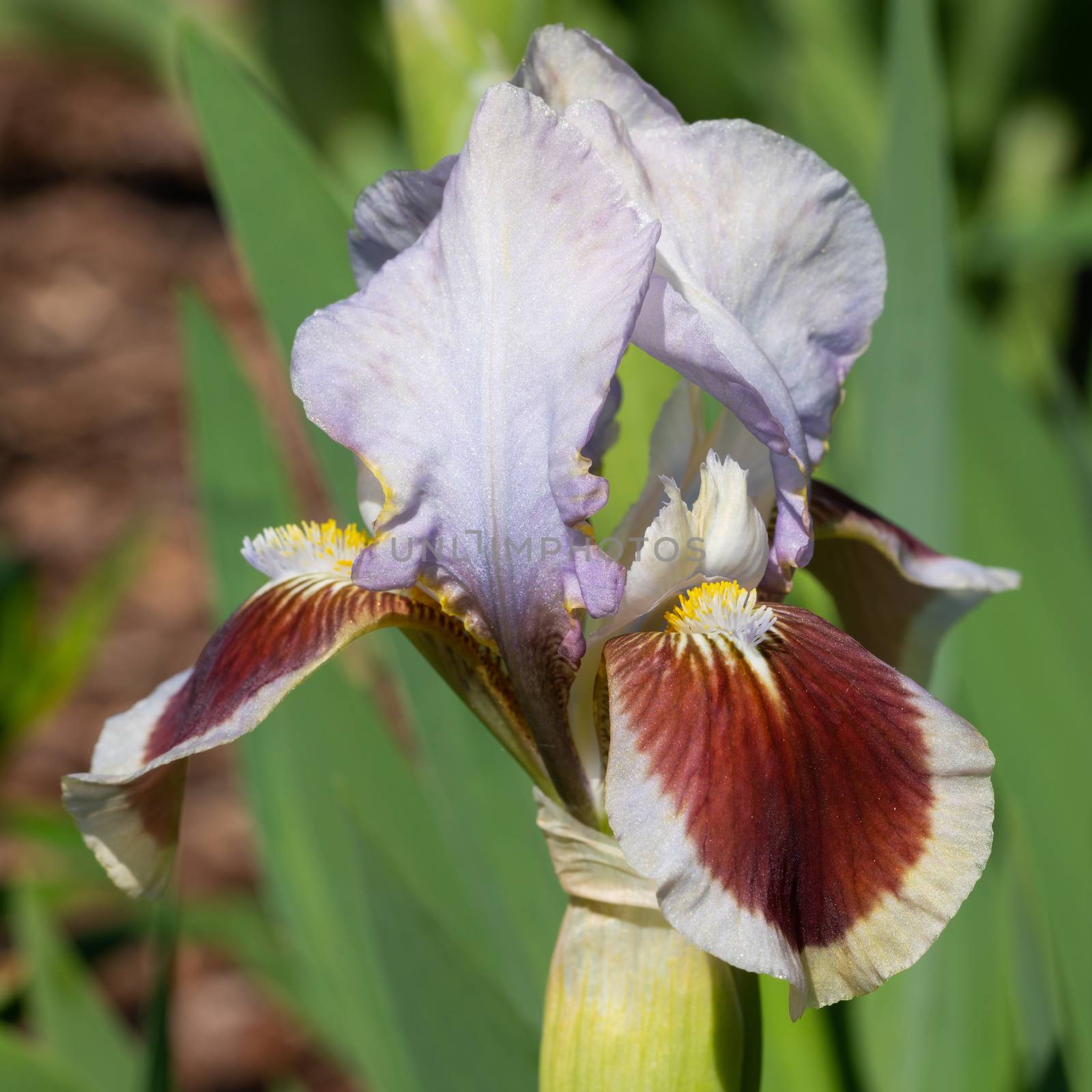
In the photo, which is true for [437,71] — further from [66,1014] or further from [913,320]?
[66,1014]

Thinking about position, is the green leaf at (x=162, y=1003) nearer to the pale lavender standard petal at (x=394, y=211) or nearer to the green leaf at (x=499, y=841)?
the green leaf at (x=499, y=841)

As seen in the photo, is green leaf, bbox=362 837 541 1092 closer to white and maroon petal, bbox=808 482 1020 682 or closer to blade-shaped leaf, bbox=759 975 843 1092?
blade-shaped leaf, bbox=759 975 843 1092

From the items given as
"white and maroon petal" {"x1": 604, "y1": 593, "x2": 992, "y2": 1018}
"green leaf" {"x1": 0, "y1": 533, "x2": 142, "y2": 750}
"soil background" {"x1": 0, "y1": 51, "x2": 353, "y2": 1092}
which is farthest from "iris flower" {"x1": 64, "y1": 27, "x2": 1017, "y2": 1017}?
"soil background" {"x1": 0, "y1": 51, "x2": 353, "y2": 1092}

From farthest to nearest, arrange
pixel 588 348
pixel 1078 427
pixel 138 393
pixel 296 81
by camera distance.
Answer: pixel 138 393
pixel 296 81
pixel 1078 427
pixel 588 348

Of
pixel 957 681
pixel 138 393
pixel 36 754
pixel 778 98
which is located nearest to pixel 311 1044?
pixel 36 754

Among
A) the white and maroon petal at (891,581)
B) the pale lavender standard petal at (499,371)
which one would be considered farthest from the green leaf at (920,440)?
the pale lavender standard petal at (499,371)

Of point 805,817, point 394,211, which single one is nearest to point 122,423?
point 394,211

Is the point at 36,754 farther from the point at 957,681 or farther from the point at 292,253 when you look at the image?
the point at 957,681
